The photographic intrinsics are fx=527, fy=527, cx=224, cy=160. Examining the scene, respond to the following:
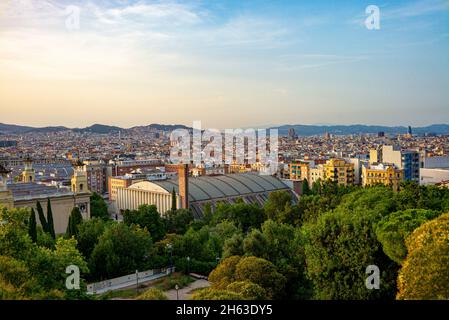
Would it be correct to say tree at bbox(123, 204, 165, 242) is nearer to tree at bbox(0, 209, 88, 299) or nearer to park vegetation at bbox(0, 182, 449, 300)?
park vegetation at bbox(0, 182, 449, 300)

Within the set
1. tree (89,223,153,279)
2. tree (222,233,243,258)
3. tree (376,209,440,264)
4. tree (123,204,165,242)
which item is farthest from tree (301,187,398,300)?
tree (123,204,165,242)

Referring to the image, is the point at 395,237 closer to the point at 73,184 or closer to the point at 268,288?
the point at 268,288

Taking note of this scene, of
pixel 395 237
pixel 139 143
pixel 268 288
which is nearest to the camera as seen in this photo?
pixel 395 237

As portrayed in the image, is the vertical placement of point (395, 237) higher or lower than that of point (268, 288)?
higher

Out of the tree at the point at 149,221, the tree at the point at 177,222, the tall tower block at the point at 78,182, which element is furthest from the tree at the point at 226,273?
the tall tower block at the point at 78,182

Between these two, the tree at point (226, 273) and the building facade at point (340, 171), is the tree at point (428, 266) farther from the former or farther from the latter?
the building facade at point (340, 171)

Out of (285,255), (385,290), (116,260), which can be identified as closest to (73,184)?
(116,260)
